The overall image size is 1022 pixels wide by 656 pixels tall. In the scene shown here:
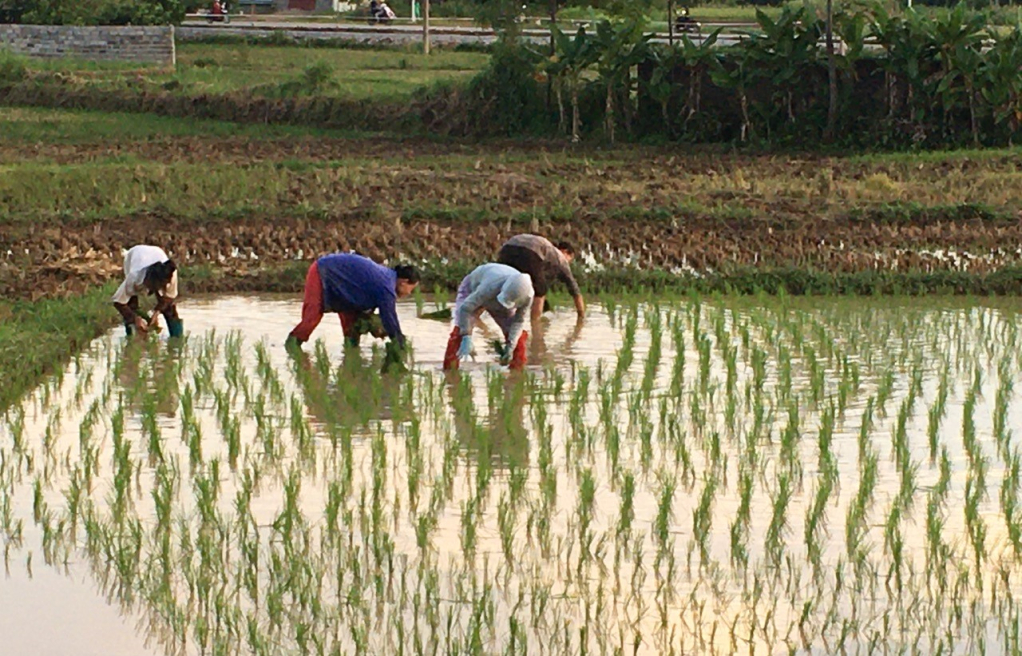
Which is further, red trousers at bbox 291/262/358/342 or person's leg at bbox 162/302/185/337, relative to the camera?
person's leg at bbox 162/302/185/337

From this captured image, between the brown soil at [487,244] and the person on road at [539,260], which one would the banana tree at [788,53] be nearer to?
the brown soil at [487,244]

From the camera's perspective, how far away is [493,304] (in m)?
8.84

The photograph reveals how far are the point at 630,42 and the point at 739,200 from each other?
5.87 meters

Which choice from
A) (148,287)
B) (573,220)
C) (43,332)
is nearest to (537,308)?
(148,287)

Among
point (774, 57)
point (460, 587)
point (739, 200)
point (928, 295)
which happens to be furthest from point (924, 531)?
point (774, 57)

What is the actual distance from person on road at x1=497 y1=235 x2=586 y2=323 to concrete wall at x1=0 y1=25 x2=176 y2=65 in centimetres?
1783

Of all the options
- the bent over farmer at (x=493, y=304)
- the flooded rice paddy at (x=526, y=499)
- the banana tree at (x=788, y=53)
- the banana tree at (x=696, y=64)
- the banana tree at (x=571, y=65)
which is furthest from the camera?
the banana tree at (x=571, y=65)

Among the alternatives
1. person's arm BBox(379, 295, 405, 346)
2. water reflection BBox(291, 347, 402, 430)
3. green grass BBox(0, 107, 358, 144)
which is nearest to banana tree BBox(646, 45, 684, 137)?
green grass BBox(0, 107, 358, 144)

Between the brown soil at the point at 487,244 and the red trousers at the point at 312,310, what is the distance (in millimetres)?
2371

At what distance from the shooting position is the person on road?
32.1 feet

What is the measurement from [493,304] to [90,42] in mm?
19824

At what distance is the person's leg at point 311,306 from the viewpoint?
30.1 ft

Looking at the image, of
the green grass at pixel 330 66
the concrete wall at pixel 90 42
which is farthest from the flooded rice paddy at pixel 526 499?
the concrete wall at pixel 90 42

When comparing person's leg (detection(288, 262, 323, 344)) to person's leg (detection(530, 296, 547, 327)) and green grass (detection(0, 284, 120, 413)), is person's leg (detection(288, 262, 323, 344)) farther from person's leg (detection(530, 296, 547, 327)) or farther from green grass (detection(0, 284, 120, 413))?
person's leg (detection(530, 296, 547, 327))
